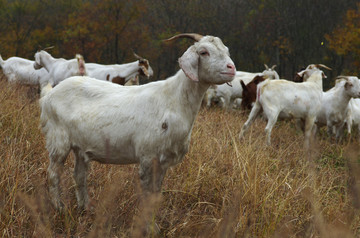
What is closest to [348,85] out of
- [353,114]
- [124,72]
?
[353,114]

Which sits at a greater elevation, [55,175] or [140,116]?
[140,116]

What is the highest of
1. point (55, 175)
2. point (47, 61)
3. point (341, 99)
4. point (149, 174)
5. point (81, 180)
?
point (149, 174)

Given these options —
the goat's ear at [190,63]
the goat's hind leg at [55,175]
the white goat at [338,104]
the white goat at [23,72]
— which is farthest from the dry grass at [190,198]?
the white goat at [23,72]

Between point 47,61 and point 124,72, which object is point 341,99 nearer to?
point 124,72

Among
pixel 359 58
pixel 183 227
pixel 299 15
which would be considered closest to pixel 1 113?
pixel 183 227

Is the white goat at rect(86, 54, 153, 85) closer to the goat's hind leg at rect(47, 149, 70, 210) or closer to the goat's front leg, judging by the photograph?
the goat's hind leg at rect(47, 149, 70, 210)

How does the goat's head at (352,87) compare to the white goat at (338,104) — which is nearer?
the goat's head at (352,87)

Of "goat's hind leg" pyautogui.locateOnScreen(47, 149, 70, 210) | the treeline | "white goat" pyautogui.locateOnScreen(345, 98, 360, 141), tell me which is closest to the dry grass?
"goat's hind leg" pyautogui.locateOnScreen(47, 149, 70, 210)

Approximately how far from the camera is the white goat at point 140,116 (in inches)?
132

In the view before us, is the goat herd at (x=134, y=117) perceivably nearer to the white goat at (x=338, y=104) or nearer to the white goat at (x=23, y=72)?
the white goat at (x=338, y=104)

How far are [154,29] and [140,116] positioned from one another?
31.0 metres

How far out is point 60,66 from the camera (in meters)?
10.6

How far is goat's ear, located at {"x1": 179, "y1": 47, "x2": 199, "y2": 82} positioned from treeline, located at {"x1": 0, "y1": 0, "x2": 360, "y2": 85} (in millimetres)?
25877

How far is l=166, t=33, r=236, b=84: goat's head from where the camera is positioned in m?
3.33
